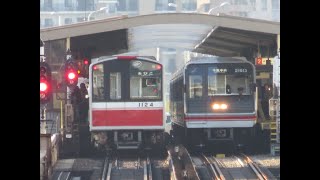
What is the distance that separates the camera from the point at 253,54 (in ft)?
77.1

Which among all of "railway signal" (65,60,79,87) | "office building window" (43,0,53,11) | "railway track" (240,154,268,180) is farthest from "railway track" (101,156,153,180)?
"office building window" (43,0,53,11)

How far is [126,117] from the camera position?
61.1 feet

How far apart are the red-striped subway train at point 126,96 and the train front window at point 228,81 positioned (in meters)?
1.56

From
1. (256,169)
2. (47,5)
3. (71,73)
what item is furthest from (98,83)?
(47,5)

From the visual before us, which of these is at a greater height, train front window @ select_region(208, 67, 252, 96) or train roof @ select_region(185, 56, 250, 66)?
train roof @ select_region(185, 56, 250, 66)

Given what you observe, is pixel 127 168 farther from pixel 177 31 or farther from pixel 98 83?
pixel 177 31

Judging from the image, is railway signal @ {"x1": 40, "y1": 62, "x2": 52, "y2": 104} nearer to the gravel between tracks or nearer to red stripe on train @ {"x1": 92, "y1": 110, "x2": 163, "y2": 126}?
the gravel between tracks

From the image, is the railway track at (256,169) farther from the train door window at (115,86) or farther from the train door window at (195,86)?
the train door window at (115,86)

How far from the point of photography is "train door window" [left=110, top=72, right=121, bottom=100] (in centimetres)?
1876

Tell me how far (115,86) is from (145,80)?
0.75 m

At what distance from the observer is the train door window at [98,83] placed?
61.5ft

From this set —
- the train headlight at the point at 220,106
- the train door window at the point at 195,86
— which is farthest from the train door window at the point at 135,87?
the train headlight at the point at 220,106
